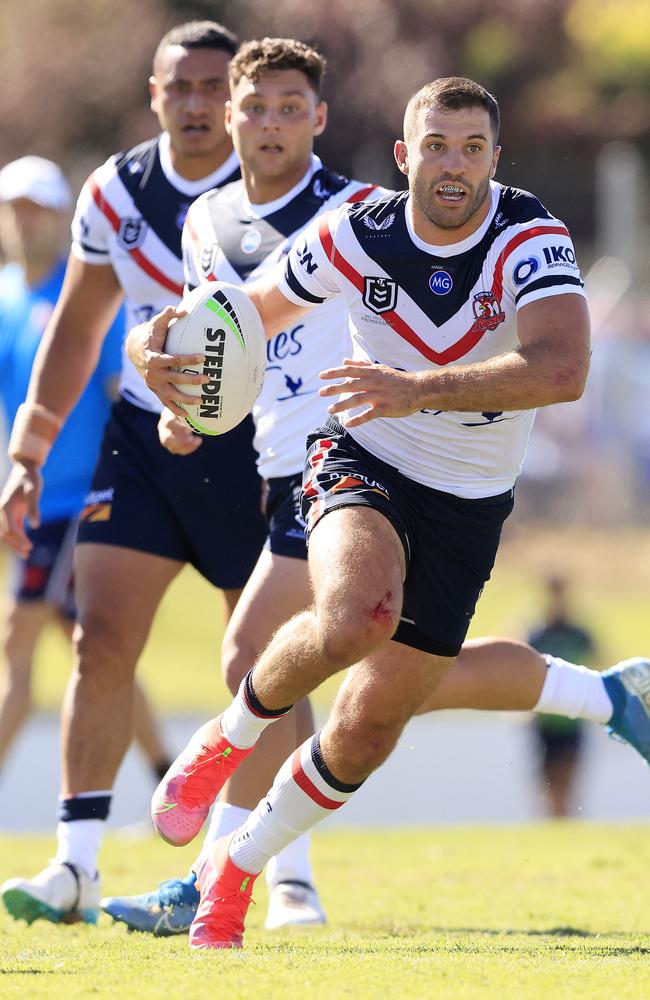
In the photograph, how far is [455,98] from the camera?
15.5ft

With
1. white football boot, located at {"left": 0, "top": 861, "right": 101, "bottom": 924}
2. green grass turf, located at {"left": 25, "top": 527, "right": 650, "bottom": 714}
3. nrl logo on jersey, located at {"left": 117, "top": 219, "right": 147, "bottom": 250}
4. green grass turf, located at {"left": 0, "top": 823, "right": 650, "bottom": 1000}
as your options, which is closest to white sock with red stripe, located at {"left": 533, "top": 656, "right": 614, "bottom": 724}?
green grass turf, located at {"left": 0, "top": 823, "right": 650, "bottom": 1000}

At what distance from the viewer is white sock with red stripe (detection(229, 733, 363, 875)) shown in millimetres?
4910

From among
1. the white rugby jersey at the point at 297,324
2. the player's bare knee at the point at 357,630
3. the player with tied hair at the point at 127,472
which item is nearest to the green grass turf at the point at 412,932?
the player with tied hair at the point at 127,472

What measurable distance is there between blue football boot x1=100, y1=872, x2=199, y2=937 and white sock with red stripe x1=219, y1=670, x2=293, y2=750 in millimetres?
717

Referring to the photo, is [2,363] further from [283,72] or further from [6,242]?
[283,72]

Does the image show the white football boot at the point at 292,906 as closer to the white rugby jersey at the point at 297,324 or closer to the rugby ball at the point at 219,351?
the white rugby jersey at the point at 297,324

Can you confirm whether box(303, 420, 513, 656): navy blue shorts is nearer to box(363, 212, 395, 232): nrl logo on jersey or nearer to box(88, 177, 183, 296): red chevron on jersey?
box(363, 212, 395, 232): nrl logo on jersey

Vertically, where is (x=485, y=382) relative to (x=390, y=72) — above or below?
below

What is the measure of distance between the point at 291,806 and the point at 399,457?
108 centimetres

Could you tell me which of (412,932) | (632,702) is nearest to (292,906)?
(412,932)

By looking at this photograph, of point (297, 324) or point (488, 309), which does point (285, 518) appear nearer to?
point (297, 324)

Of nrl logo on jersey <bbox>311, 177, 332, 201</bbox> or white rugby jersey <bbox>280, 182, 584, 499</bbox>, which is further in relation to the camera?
nrl logo on jersey <bbox>311, 177, 332, 201</bbox>

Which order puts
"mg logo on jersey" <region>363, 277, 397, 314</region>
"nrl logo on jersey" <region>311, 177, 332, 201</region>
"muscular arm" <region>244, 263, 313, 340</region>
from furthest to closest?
"nrl logo on jersey" <region>311, 177, 332, 201</region> → "muscular arm" <region>244, 263, 313, 340</region> → "mg logo on jersey" <region>363, 277, 397, 314</region>

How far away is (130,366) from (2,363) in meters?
2.80
